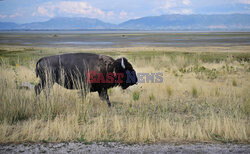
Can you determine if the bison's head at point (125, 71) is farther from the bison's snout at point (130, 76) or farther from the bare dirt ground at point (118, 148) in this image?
the bare dirt ground at point (118, 148)

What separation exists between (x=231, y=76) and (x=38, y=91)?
40.8 ft

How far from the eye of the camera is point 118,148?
5207 mm

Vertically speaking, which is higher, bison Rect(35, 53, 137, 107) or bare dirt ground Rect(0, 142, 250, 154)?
bison Rect(35, 53, 137, 107)

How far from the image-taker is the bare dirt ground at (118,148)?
16.6ft

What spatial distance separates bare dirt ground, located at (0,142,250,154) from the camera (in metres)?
5.05

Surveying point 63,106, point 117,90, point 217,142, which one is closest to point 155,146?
point 217,142

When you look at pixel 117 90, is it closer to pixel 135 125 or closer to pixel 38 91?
pixel 38 91

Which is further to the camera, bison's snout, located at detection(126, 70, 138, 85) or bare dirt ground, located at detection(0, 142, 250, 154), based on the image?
bison's snout, located at detection(126, 70, 138, 85)

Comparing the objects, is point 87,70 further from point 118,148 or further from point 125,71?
point 118,148

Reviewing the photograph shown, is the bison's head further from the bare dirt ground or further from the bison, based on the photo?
the bare dirt ground

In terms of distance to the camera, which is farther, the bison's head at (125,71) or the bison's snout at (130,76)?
the bison's snout at (130,76)

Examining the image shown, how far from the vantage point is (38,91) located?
853cm

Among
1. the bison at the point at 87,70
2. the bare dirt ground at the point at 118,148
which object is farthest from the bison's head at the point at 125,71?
the bare dirt ground at the point at 118,148

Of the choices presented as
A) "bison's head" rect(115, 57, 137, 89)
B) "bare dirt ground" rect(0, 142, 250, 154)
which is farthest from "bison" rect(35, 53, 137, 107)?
"bare dirt ground" rect(0, 142, 250, 154)
